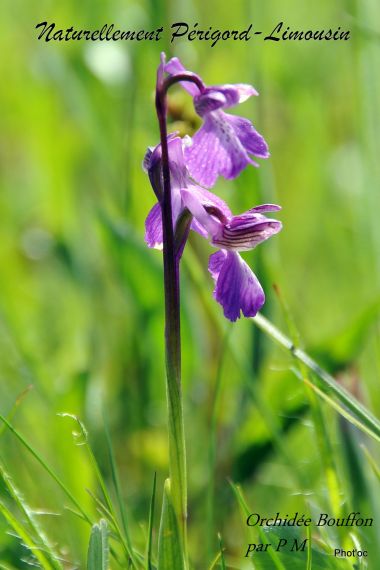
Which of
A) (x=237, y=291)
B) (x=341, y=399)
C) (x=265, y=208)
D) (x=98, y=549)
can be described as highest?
(x=265, y=208)

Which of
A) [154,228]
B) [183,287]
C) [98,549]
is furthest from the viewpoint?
[183,287]

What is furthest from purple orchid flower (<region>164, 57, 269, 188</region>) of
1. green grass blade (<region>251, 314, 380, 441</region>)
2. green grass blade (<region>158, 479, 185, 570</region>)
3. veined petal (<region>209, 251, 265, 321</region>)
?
green grass blade (<region>158, 479, 185, 570</region>)

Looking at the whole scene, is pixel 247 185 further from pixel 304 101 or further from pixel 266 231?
pixel 304 101

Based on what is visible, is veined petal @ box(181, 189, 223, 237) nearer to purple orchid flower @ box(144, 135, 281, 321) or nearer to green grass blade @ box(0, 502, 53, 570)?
purple orchid flower @ box(144, 135, 281, 321)

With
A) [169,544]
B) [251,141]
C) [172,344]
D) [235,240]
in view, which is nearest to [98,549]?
[169,544]

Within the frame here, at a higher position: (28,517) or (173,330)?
(173,330)

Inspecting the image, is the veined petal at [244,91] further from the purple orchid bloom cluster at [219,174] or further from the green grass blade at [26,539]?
the green grass blade at [26,539]

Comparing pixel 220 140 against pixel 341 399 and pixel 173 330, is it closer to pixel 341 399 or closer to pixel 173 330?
pixel 173 330

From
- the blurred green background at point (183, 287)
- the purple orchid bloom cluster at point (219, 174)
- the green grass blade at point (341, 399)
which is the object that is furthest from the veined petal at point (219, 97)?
the blurred green background at point (183, 287)
